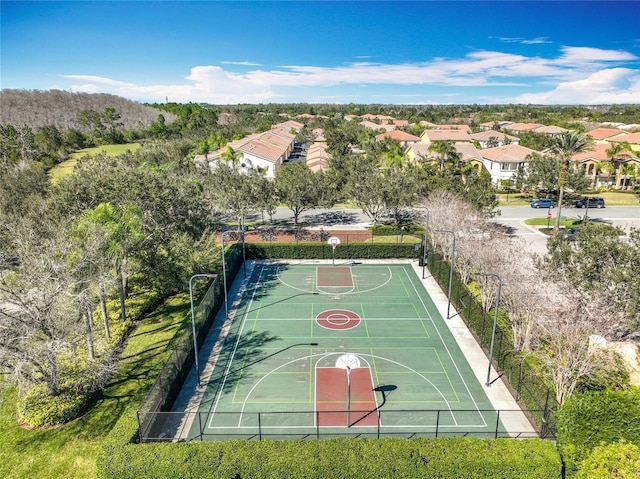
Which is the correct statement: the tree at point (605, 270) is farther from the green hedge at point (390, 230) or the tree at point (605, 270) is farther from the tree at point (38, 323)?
the tree at point (38, 323)

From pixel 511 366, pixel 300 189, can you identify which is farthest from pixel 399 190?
pixel 511 366

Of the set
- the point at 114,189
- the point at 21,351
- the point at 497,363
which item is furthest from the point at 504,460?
the point at 114,189

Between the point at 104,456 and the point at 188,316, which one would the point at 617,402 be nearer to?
the point at 104,456

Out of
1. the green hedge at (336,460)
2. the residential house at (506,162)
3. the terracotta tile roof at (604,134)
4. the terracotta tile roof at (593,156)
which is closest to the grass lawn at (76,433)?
the green hedge at (336,460)

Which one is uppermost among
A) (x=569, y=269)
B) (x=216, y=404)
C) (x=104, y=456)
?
(x=569, y=269)

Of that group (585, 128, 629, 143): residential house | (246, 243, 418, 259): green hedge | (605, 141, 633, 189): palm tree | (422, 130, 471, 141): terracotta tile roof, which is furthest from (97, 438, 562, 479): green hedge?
(585, 128, 629, 143): residential house

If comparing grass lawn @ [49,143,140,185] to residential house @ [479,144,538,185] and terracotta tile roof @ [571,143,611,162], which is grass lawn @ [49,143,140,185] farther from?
terracotta tile roof @ [571,143,611,162]
